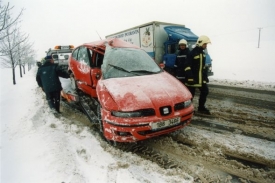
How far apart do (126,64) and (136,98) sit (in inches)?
50.5

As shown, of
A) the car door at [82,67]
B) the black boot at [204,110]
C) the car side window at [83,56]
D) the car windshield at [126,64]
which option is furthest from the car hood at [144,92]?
the black boot at [204,110]

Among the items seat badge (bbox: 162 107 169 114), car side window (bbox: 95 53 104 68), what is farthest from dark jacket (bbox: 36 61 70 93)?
seat badge (bbox: 162 107 169 114)

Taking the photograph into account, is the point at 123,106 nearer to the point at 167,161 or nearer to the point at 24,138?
the point at 167,161

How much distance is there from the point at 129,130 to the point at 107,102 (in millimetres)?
613

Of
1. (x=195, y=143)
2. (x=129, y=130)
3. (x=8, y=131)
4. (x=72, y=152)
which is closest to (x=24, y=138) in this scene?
(x=8, y=131)

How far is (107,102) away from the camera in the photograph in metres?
3.29

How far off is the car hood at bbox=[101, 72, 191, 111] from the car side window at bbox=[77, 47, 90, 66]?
1436mm

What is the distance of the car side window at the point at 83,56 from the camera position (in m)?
5.00

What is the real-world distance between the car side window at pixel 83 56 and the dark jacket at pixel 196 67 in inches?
101

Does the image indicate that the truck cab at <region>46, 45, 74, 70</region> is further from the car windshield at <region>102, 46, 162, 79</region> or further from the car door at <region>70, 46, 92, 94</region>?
the car windshield at <region>102, 46, 162, 79</region>

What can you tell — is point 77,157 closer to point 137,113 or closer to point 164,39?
point 137,113

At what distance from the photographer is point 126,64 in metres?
4.24

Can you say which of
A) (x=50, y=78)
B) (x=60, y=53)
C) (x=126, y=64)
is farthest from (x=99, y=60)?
(x=60, y=53)

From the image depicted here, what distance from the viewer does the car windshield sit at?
4047mm
